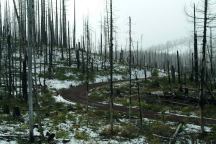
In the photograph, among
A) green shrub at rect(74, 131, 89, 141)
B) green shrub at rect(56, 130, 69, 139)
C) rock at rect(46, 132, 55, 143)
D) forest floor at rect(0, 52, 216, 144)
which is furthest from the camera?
forest floor at rect(0, 52, 216, 144)

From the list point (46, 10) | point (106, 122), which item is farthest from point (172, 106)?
point (46, 10)

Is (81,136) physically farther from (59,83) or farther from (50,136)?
(59,83)

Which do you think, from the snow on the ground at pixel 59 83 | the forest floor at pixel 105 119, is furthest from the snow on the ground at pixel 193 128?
the snow on the ground at pixel 59 83

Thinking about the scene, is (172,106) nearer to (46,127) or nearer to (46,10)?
(46,127)

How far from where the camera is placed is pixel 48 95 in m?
37.6

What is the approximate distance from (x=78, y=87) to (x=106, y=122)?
20.8 m

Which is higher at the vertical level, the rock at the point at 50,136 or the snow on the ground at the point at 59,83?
the snow on the ground at the point at 59,83

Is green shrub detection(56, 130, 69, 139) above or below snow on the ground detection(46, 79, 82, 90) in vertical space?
below

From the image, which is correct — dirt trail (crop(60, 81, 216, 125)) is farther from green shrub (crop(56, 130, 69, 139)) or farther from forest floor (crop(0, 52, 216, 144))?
green shrub (crop(56, 130, 69, 139))

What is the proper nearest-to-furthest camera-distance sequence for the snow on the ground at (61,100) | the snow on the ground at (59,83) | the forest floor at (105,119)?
the forest floor at (105,119) < the snow on the ground at (61,100) < the snow on the ground at (59,83)

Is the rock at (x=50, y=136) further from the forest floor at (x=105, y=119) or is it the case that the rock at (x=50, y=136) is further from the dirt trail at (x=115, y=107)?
the dirt trail at (x=115, y=107)

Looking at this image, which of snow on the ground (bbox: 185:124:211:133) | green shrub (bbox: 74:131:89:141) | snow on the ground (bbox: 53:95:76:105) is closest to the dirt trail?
snow on the ground (bbox: 53:95:76:105)

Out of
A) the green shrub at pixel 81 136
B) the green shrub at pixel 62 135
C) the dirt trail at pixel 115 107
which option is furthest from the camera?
the dirt trail at pixel 115 107

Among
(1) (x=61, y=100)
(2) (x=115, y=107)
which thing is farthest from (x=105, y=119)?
(1) (x=61, y=100)
